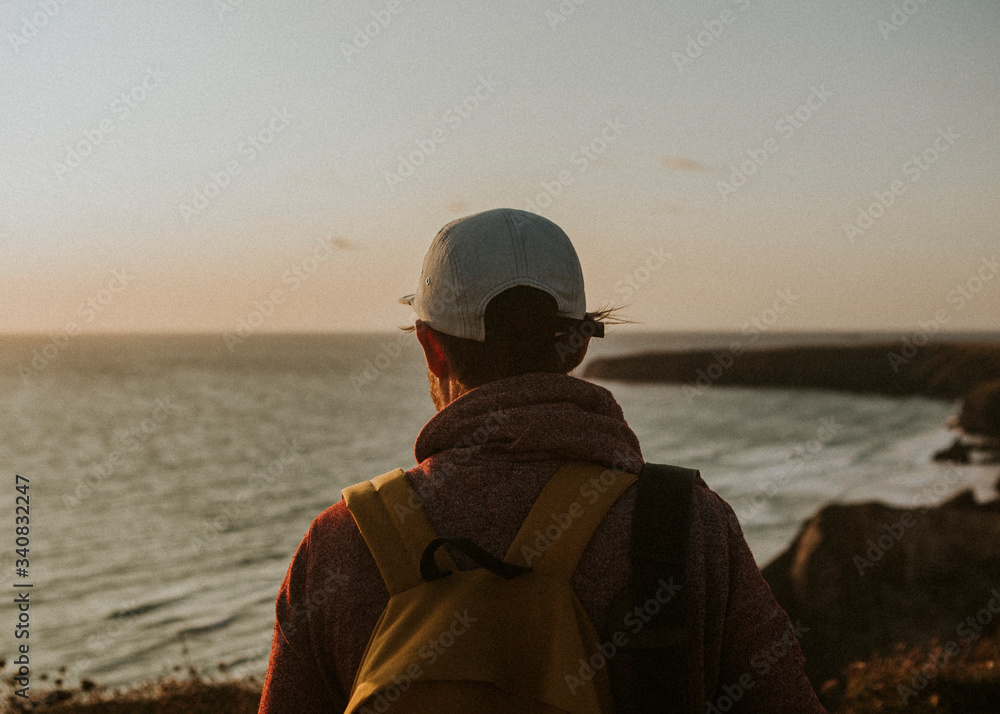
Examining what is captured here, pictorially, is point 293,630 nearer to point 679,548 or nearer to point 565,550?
point 565,550

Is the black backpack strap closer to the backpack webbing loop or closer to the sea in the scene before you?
the backpack webbing loop

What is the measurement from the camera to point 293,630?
5.65ft

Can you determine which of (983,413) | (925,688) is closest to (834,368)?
(983,413)

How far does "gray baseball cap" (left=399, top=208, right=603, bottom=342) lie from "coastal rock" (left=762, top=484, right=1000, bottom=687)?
9.03 metres

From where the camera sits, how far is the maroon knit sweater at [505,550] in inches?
63.2

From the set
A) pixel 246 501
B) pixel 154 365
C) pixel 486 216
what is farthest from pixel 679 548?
pixel 154 365

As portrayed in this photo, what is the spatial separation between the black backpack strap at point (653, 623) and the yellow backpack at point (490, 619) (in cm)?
6

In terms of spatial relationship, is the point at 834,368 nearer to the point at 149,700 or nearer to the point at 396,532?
the point at 149,700

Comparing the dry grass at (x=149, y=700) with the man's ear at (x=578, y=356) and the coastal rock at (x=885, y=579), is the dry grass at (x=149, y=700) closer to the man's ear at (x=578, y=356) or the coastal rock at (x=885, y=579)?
the man's ear at (x=578, y=356)

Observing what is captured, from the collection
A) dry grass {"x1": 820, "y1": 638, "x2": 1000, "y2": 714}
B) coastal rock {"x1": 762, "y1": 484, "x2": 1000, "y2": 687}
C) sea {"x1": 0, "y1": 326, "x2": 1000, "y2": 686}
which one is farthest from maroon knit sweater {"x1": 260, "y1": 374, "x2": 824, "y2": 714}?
coastal rock {"x1": 762, "y1": 484, "x2": 1000, "y2": 687}

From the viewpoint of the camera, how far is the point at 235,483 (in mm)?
29672

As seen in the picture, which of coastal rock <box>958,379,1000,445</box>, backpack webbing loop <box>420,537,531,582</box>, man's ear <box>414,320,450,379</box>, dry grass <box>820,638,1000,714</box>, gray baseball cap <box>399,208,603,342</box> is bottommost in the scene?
coastal rock <box>958,379,1000,445</box>

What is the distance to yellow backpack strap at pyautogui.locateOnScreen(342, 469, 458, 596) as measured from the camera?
1552 millimetres

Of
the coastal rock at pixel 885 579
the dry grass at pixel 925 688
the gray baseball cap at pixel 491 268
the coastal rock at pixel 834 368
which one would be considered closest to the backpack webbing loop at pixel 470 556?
the gray baseball cap at pixel 491 268
